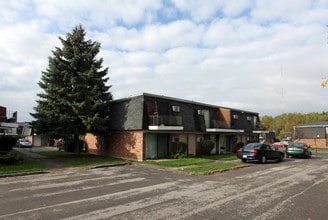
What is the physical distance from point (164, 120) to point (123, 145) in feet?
13.2

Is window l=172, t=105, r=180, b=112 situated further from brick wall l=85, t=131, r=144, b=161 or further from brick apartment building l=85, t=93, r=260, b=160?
brick wall l=85, t=131, r=144, b=161

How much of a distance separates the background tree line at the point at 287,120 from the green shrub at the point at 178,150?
80.2 metres

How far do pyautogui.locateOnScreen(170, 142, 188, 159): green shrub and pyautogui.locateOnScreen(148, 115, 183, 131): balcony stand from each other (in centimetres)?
145

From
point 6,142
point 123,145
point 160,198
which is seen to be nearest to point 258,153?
point 123,145

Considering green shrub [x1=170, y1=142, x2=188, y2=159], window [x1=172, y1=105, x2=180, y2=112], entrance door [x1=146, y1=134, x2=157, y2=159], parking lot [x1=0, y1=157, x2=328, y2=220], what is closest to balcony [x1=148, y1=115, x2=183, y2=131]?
window [x1=172, y1=105, x2=180, y2=112]

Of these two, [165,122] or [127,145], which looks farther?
[165,122]

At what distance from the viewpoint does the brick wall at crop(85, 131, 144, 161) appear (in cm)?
2325

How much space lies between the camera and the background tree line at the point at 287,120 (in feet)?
330

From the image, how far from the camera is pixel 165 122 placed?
24.7m

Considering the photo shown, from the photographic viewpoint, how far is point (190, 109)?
2886 cm

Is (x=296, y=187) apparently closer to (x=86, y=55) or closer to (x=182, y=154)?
(x=182, y=154)

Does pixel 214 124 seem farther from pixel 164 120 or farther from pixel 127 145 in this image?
pixel 127 145

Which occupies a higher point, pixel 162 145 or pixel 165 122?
pixel 165 122

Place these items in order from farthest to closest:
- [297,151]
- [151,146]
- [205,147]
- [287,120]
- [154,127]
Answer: [287,120]
[205,147]
[297,151]
[151,146]
[154,127]
